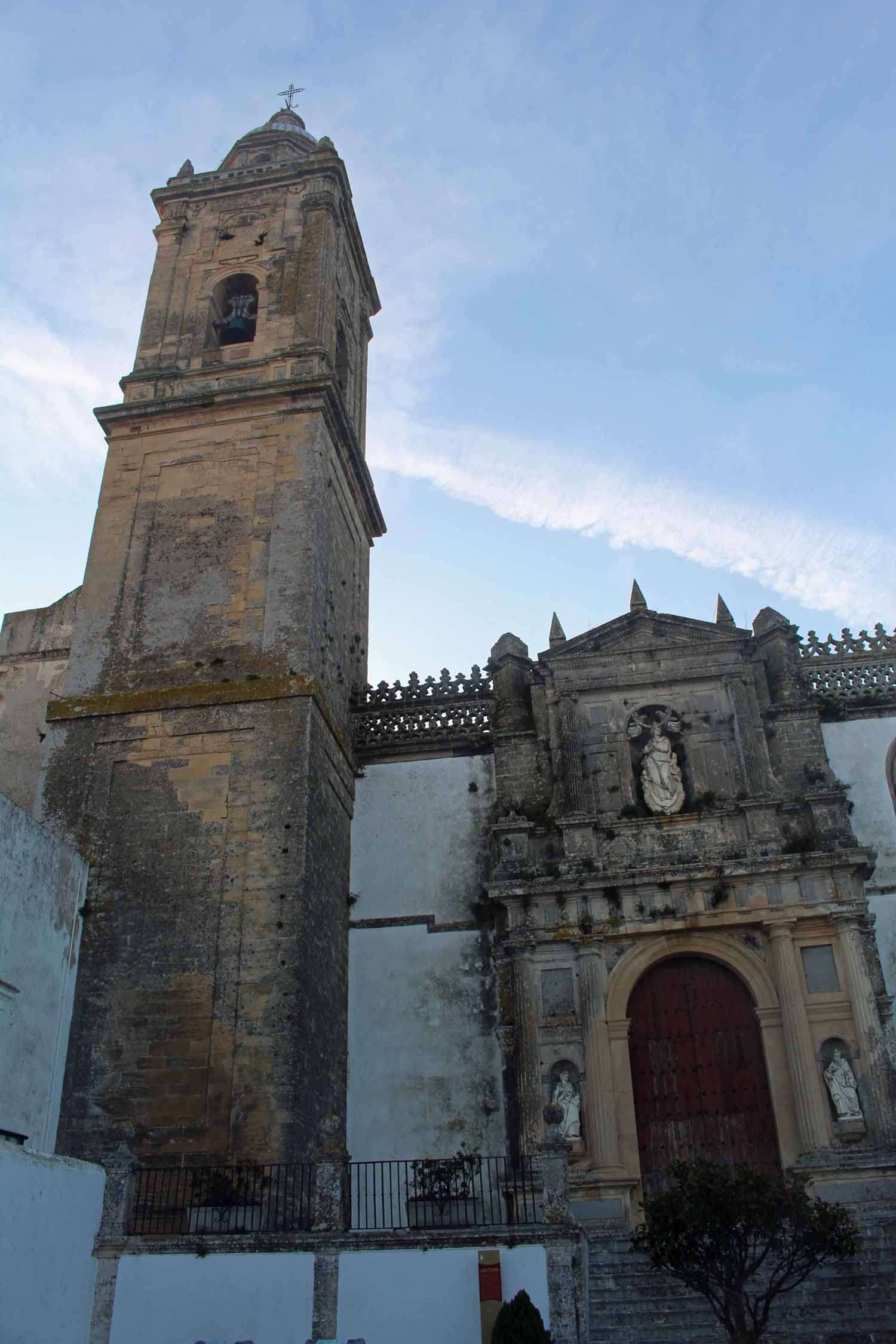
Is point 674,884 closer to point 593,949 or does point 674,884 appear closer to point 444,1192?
point 593,949

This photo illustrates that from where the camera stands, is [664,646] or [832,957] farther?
[664,646]

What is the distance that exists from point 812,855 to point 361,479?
9300 millimetres

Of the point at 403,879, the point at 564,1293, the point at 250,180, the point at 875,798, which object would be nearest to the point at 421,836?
the point at 403,879

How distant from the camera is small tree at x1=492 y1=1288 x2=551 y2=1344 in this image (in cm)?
927

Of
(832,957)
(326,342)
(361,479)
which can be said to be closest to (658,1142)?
(832,957)

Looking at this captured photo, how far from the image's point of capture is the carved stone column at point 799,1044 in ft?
43.1

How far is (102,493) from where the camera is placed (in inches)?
688

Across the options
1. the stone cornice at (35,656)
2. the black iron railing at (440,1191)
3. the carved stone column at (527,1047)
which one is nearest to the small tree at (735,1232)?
the black iron railing at (440,1191)

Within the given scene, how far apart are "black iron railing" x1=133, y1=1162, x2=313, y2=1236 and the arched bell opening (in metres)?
12.5

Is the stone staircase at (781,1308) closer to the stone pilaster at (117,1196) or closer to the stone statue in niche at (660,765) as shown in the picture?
the stone pilaster at (117,1196)

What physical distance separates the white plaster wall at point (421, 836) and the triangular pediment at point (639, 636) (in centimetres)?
199

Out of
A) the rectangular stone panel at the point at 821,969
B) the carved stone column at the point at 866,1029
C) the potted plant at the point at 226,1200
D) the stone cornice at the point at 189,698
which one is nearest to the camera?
the potted plant at the point at 226,1200

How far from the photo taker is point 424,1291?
10180 mm

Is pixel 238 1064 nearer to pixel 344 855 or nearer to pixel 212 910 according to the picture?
pixel 212 910
